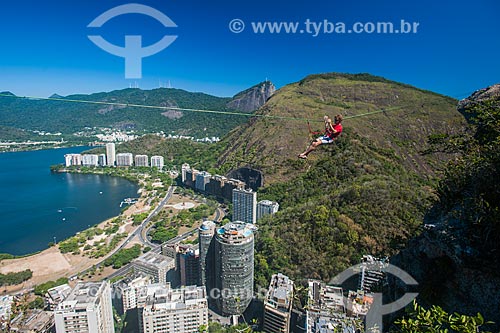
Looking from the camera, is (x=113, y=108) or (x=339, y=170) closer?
(x=339, y=170)

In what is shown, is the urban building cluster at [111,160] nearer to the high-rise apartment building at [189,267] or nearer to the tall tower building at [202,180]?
the tall tower building at [202,180]

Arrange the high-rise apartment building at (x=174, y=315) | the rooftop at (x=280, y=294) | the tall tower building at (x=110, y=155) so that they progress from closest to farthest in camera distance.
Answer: the high-rise apartment building at (x=174, y=315)
the rooftop at (x=280, y=294)
the tall tower building at (x=110, y=155)

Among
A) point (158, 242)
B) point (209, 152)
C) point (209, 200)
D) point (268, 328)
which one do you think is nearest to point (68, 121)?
point (209, 152)

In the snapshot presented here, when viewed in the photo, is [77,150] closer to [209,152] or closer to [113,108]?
[209,152]

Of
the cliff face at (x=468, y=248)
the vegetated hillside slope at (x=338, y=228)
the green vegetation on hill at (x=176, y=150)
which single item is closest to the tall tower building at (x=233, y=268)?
the vegetated hillside slope at (x=338, y=228)

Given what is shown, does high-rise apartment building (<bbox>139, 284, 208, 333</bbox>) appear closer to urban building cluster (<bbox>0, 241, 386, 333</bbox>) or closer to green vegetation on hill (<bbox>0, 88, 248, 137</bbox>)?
urban building cluster (<bbox>0, 241, 386, 333</bbox>)

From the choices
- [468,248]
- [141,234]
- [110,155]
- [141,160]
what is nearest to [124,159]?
[110,155]
